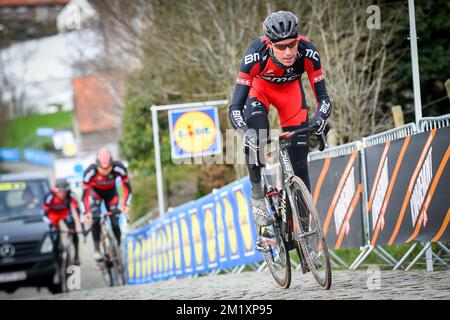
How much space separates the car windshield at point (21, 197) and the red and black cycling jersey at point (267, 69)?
10709 millimetres

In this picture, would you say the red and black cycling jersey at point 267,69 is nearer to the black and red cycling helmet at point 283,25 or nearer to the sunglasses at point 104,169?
the black and red cycling helmet at point 283,25

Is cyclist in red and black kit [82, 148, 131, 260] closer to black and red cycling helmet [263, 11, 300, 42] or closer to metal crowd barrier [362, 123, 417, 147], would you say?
metal crowd barrier [362, 123, 417, 147]

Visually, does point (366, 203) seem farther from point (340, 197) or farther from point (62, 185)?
point (62, 185)

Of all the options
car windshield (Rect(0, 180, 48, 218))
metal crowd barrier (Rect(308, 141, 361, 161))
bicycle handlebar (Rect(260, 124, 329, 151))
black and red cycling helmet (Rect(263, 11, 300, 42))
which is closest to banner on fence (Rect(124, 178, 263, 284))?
metal crowd barrier (Rect(308, 141, 361, 161))

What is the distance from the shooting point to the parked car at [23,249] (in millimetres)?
16969

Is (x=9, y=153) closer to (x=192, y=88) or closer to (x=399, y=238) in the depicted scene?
(x=192, y=88)

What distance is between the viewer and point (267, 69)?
7898 mm

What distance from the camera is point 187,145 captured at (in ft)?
68.3

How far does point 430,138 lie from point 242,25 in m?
10.8

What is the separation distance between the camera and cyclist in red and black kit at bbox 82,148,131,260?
50.2ft

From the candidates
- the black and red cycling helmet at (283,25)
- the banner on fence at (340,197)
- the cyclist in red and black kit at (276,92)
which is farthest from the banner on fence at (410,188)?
the black and red cycling helmet at (283,25)

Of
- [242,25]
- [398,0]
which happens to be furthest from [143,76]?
[398,0]

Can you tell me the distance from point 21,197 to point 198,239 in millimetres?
4082

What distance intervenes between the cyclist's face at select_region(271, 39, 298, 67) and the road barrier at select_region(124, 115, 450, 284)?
1.87m
